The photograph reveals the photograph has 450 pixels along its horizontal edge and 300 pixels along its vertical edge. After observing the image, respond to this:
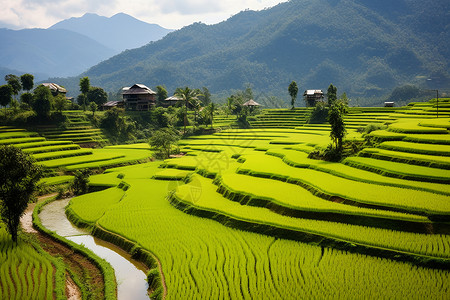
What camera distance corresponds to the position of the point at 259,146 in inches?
1703

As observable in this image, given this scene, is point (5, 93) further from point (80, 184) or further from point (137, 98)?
point (80, 184)

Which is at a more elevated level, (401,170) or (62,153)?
(62,153)

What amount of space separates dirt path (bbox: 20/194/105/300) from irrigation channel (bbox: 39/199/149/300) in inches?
33.5

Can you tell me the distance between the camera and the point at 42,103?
165 feet

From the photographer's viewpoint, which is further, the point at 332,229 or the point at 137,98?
the point at 137,98

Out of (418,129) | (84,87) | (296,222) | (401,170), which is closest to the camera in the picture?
(296,222)

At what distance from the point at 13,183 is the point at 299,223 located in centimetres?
1465

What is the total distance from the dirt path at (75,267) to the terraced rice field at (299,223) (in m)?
2.33

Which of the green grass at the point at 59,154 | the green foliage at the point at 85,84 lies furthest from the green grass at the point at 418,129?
the green foliage at the point at 85,84

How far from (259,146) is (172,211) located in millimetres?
22031

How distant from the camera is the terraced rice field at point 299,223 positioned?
13.4 metres

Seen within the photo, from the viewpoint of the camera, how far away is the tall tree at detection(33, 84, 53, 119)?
164 ft

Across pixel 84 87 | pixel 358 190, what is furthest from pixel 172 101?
pixel 358 190

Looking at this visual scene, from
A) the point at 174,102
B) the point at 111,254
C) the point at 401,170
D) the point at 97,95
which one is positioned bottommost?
the point at 111,254
